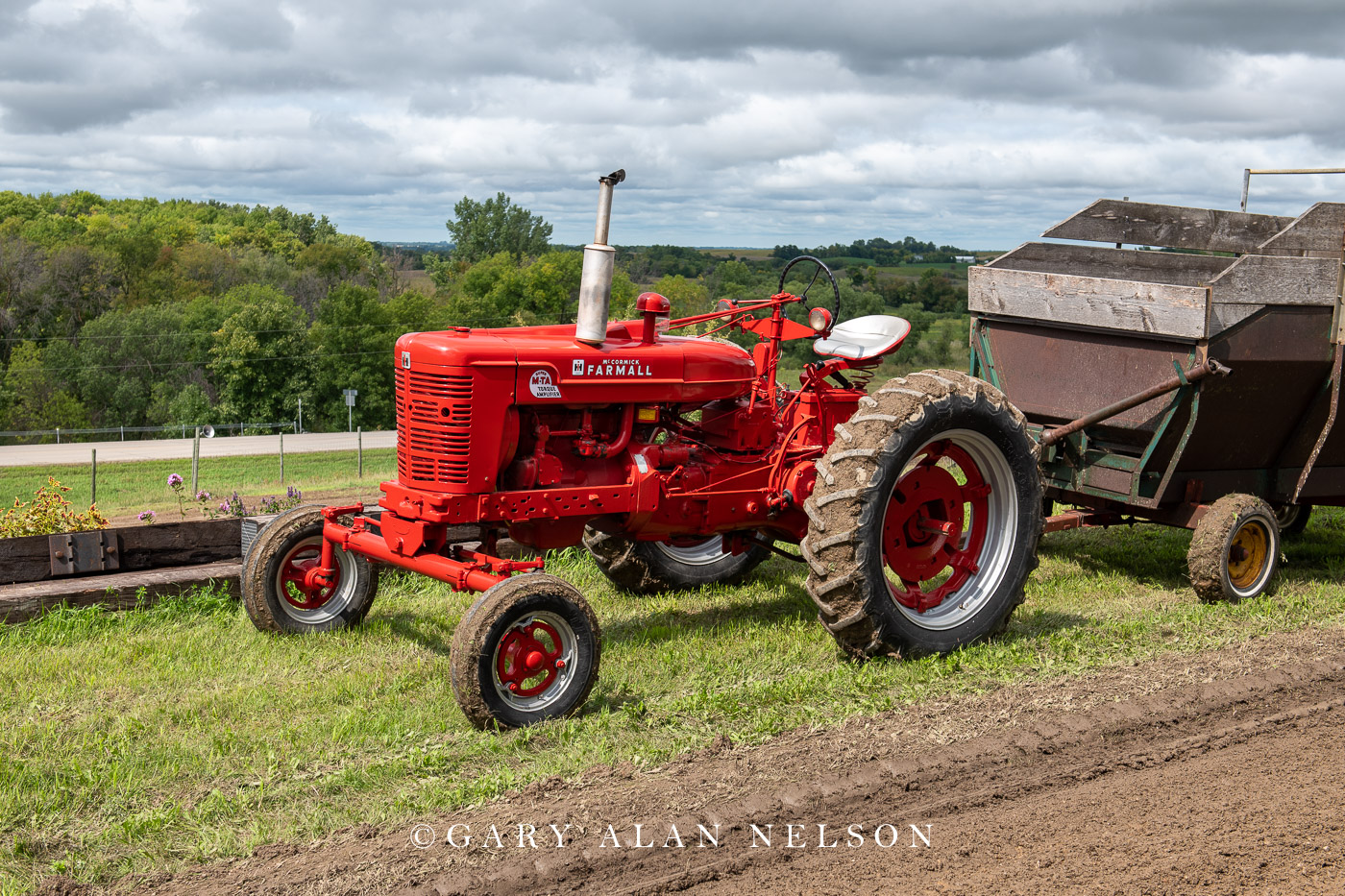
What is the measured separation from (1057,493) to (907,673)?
2797 millimetres

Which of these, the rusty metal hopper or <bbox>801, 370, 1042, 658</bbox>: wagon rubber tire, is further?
the rusty metal hopper

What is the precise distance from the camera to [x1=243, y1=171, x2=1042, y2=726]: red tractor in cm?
499

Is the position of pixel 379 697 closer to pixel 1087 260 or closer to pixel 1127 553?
pixel 1127 553

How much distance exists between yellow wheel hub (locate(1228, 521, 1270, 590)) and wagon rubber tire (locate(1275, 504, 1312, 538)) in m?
1.53

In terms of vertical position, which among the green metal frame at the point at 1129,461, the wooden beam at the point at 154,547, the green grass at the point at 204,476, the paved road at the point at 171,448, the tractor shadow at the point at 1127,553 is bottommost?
the paved road at the point at 171,448

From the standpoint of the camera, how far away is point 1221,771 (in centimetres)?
447

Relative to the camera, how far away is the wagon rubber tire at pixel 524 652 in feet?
14.9

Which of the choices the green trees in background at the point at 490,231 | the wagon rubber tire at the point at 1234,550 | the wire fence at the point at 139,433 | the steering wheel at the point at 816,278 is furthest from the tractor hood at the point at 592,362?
the green trees in background at the point at 490,231

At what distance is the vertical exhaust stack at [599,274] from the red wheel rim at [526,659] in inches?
56.0

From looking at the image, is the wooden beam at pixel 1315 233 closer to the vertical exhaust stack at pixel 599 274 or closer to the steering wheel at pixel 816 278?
the steering wheel at pixel 816 278

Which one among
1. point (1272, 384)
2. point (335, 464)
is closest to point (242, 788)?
point (1272, 384)

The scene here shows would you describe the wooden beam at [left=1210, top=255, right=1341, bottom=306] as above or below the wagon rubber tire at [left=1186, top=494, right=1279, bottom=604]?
above

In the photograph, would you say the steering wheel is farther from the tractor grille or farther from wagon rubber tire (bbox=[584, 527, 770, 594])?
the tractor grille

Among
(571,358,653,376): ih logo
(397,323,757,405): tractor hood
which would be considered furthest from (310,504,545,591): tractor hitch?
(571,358,653,376): ih logo
